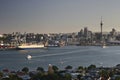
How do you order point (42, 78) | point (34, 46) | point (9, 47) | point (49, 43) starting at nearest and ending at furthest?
1. point (42, 78)
2. point (9, 47)
3. point (34, 46)
4. point (49, 43)

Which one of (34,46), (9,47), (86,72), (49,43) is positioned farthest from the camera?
(49,43)

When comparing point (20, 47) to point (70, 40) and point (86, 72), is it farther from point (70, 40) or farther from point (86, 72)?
point (86, 72)

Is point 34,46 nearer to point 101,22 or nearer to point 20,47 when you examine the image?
point 20,47

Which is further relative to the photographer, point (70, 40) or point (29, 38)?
point (70, 40)

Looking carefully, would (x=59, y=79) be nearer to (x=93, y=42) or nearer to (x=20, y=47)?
(x=20, y=47)

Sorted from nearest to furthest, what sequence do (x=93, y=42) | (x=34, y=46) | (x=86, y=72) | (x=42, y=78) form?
1. (x=42, y=78)
2. (x=86, y=72)
3. (x=34, y=46)
4. (x=93, y=42)

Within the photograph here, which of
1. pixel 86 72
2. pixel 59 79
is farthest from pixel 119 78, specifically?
pixel 86 72

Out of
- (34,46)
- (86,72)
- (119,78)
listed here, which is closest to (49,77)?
(119,78)

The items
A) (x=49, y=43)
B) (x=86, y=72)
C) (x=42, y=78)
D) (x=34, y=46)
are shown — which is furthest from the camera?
(x=49, y=43)

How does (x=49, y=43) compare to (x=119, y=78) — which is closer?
(x=119, y=78)
